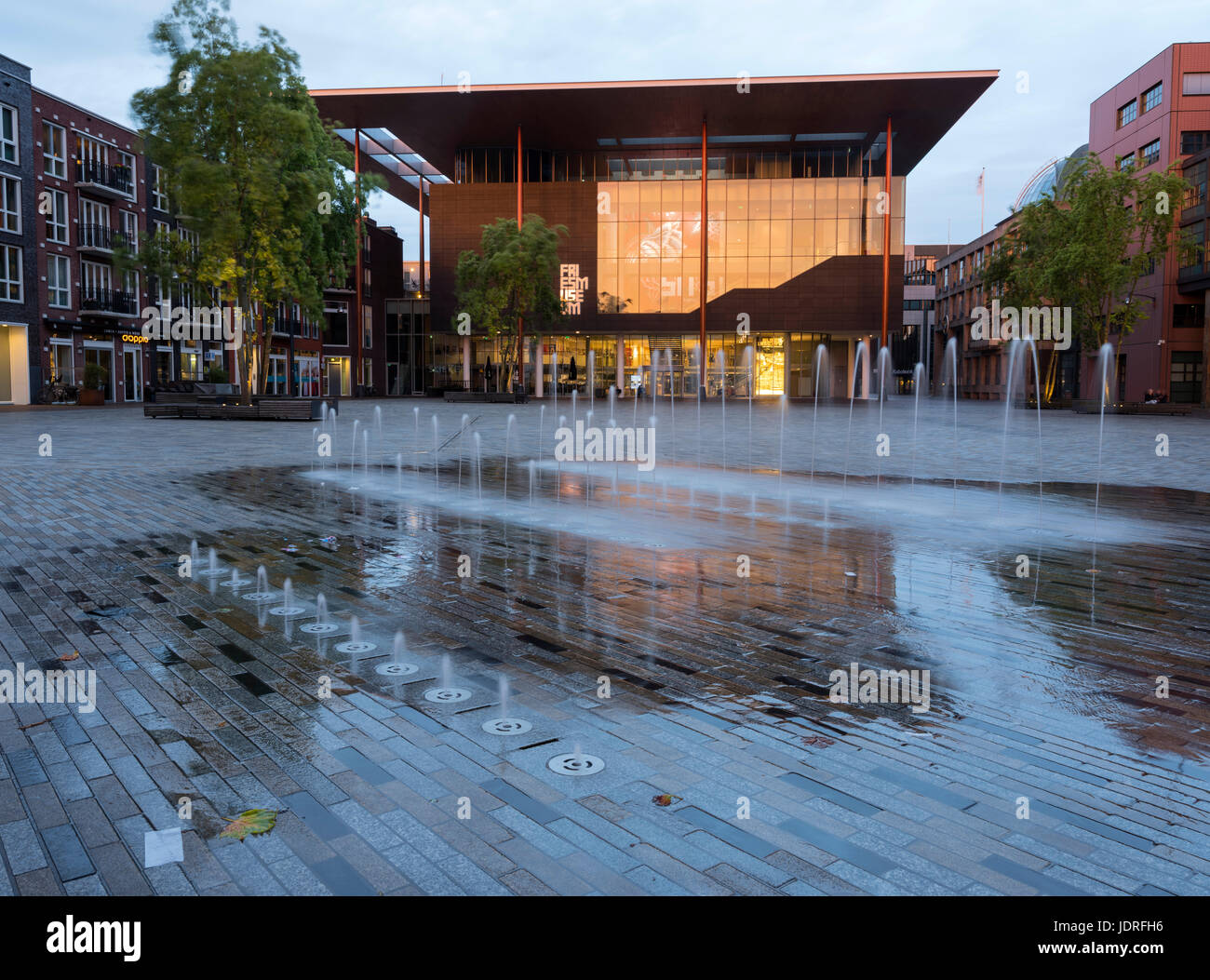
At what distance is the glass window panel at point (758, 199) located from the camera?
170ft

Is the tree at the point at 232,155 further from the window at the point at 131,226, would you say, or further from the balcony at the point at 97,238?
the window at the point at 131,226

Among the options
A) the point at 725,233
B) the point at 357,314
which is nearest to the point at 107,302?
the point at 357,314

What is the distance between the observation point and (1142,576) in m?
6.84

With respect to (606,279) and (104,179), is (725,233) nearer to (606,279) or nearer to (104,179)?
(606,279)

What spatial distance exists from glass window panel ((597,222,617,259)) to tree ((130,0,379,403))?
25.8m

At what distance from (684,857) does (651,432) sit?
20.5 metres

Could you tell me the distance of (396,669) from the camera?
4613 mm

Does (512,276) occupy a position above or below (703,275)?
below

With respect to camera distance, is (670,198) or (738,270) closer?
(738,270)

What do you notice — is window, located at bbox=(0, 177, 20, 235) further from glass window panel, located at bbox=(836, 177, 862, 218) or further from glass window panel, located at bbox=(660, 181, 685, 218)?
glass window panel, located at bbox=(836, 177, 862, 218)

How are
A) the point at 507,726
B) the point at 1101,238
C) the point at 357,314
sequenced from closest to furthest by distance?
1. the point at 507,726
2. the point at 1101,238
3. the point at 357,314

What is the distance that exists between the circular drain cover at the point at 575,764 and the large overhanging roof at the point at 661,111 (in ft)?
152

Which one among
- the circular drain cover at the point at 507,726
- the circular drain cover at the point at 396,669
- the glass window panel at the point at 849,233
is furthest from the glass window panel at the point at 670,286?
the circular drain cover at the point at 507,726

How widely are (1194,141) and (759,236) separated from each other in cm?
2366
